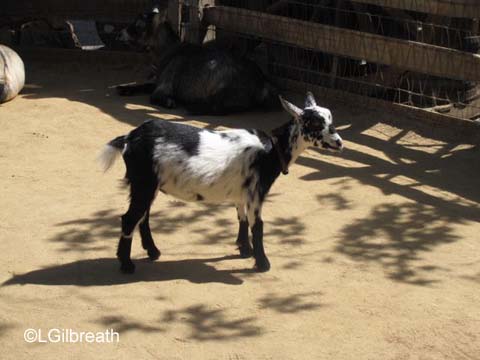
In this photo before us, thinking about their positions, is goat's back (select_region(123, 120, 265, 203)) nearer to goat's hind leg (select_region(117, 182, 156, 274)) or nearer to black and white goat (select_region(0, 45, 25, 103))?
goat's hind leg (select_region(117, 182, 156, 274))

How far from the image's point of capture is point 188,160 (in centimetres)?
514

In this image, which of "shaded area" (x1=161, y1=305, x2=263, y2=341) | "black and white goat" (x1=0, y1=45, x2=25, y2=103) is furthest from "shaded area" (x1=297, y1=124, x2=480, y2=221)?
"black and white goat" (x1=0, y1=45, x2=25, y2=103)

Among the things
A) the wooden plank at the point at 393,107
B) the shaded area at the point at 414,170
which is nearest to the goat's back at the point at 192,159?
the shaded area at the point at 414,170

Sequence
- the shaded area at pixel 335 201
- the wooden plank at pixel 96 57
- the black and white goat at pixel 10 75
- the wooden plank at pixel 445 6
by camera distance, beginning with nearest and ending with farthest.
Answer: the shaded area at pixel 335 201 < the wooden plank at pixel 445 6 < the black and white goat at pixel 10 75 < the wooden plank at pixel 96 57

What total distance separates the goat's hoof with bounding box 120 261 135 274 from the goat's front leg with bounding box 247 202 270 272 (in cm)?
83

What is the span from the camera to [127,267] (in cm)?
520

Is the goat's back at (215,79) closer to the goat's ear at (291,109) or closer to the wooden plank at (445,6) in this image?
the wooden plank at (445,6)

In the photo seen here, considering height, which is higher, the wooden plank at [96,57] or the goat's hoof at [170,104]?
the wooden plank at [96,57]

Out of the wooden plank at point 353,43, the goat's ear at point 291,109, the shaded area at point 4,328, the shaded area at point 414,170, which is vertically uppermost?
the wooden plank at point 353,43

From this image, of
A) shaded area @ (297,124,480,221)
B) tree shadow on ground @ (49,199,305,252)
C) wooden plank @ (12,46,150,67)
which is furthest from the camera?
Answer: wooden plank @ (12,46,150,67)

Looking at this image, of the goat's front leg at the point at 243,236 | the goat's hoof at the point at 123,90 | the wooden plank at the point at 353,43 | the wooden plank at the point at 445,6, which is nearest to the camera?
the goat's front leg at the point at 243,236

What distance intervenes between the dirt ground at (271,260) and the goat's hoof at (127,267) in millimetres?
39

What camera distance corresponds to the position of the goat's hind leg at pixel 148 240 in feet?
17.7

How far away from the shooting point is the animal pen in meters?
8.02
